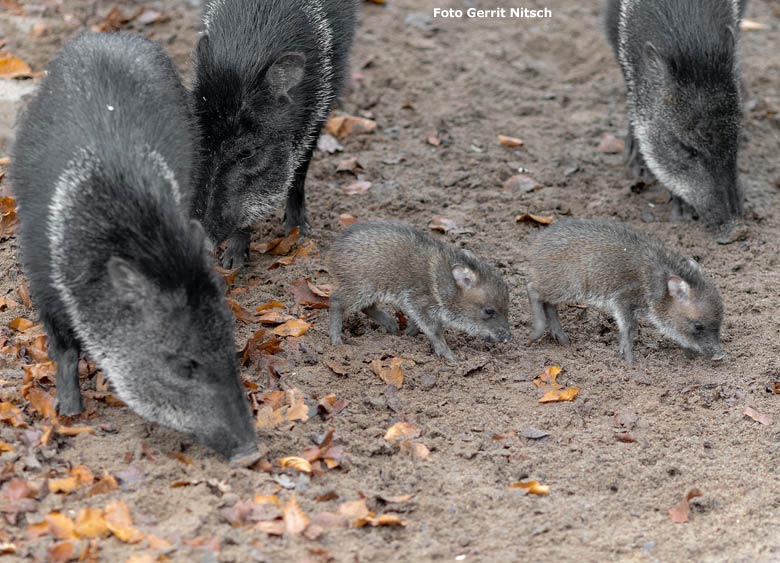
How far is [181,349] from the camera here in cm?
524

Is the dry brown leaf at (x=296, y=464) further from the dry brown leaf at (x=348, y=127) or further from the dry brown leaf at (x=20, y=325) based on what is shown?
the dry brown leaf at (x=348, y=127)

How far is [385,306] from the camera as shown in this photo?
736 cm

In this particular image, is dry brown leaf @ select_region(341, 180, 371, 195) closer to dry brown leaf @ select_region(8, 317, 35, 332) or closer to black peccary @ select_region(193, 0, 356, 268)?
black peccary @ select_region(193, 0, 356, 268)

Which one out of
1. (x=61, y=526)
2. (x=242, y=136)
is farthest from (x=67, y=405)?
(x=242, y=136)

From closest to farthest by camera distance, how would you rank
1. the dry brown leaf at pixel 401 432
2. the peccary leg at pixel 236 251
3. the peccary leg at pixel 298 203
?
1. the dry brown leaf at pixel 401 432
2. the peccary leg at pixel 236 251
3. the peccary leg at pixel 298 203

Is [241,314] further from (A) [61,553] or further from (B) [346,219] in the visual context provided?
(A) [61,553]

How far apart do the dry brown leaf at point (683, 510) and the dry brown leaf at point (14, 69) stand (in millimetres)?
6134

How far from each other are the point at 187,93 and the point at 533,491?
3075mm

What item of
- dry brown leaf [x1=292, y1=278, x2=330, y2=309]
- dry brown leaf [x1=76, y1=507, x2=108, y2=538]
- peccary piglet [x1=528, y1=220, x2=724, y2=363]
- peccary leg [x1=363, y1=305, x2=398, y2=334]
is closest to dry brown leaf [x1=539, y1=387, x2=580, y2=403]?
peccary piglet [x1=528, y1=220, x2=724, y2=363]

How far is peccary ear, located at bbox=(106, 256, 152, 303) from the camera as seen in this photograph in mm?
5121

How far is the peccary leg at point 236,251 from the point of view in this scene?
7.49 m

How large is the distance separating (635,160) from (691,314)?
2539mm

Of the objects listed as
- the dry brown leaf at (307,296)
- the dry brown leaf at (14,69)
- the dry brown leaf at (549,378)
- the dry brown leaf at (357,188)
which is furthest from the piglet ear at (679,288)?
the dry brown leaf at (14,69)

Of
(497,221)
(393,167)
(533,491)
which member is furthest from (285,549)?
(393,167)
